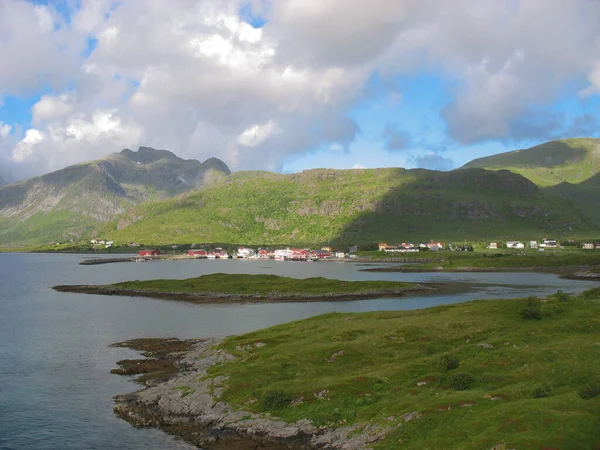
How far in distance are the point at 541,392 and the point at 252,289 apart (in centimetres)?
12125

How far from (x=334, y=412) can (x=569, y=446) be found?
17376 mm

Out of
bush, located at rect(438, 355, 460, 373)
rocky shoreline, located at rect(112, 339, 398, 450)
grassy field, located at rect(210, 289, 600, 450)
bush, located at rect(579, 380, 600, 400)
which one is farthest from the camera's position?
bush, located at rect(438, 355, 460, 373)

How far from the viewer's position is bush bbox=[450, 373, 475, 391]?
40156 mm

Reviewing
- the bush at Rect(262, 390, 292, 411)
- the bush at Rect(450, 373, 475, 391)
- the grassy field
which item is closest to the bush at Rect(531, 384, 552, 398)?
the grassy field

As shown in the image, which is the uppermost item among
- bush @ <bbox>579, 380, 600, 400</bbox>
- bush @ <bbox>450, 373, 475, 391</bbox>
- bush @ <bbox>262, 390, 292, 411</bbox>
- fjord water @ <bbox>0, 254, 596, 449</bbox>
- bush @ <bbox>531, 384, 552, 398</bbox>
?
bush @ <bbox>579, 380, 600, 400</bbox>

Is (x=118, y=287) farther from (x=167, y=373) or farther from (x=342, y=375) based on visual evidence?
(x=342, y=375)

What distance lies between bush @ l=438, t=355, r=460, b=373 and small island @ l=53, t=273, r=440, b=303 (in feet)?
303

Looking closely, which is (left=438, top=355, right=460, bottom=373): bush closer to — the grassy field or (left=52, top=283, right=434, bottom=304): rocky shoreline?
the grassy field

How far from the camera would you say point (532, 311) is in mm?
64375

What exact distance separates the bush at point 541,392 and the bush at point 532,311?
30.4 metres

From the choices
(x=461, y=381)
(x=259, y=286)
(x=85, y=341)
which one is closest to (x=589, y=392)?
(x=461, y=381)

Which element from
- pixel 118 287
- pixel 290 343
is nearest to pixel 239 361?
pixel 290 343

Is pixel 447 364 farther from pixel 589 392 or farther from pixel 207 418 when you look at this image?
pixel 207 418

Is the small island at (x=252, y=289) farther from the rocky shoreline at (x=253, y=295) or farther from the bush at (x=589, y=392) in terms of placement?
the bush at (x=589, y=392)
